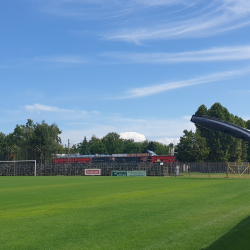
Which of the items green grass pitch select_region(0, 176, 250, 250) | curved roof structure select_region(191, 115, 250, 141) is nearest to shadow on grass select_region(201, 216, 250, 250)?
green grass pitch select_region(0, 176, 250, 250)

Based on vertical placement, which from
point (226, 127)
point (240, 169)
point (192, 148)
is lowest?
point (240, 169)

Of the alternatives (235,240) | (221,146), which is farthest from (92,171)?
(235,240)

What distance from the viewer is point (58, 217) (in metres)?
12.1

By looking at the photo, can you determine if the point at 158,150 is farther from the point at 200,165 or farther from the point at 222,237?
the point at 222,237

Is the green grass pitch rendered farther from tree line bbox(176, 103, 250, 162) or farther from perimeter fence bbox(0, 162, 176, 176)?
tree line bbox(176, 103, 250, 162)

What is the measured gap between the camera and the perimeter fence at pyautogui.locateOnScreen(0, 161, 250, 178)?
5772 centimetres

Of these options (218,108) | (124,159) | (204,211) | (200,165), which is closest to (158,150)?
(124,159)

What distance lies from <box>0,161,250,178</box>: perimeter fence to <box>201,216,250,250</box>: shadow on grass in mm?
45483

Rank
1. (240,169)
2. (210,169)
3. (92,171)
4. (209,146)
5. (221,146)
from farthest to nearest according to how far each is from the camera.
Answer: (209,146) → (221,146) → (92,171) → (210,169) → (240,169)

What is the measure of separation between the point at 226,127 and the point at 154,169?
900 inches

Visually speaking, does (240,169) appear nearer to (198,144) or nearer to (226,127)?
(226,127)

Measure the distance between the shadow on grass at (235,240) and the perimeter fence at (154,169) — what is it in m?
45.5

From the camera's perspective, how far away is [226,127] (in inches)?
1748

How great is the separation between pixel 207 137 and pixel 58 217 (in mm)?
81166
